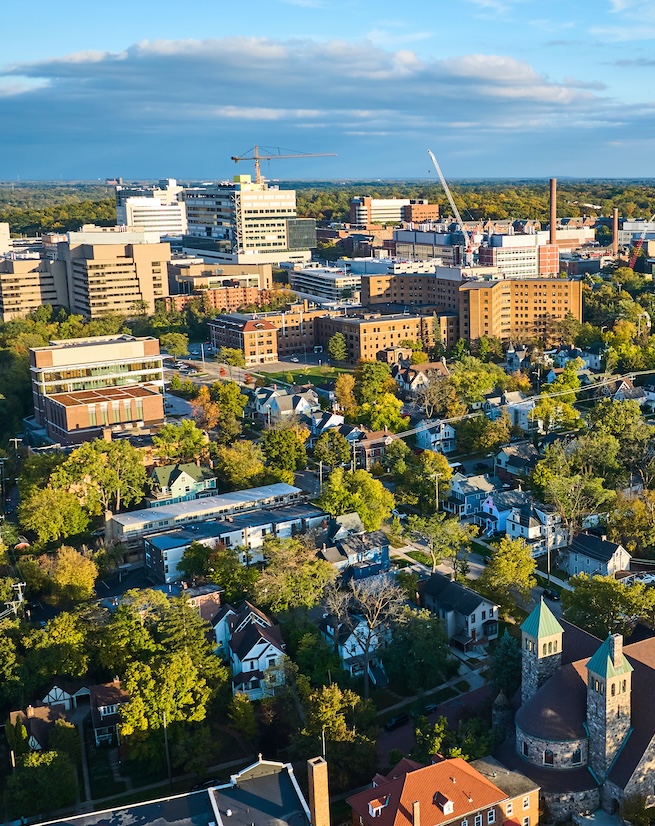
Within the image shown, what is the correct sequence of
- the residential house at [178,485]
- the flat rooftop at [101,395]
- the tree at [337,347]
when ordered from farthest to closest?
the tree at [337,347] → the flat rooftop at [101,395] → the residential house at [178,485]

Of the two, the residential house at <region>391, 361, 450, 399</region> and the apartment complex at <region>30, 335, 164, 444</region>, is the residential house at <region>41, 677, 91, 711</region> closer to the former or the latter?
the apartment complex at <region>30, 335, 164, 444</region>

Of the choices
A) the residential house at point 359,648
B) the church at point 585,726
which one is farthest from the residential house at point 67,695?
the church at point 585,726

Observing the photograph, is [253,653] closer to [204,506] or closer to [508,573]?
[508,573]

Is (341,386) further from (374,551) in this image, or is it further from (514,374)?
(374,551)

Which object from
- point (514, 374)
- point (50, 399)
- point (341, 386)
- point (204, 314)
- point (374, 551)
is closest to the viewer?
point (374, 551)

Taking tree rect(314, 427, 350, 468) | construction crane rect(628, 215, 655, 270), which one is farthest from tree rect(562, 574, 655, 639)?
construction crane rect(628, 215, 655, 270)

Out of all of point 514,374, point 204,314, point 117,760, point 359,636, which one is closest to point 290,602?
point 359,636

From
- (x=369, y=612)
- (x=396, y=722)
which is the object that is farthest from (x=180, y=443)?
(x=396, y=722)

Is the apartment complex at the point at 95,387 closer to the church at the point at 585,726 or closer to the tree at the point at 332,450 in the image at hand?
the tree at the point at 332,450
